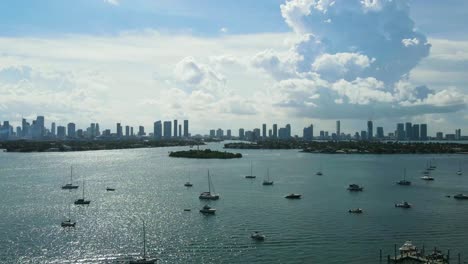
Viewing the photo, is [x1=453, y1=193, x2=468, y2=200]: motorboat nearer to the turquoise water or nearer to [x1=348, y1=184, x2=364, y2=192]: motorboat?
the turquoise water

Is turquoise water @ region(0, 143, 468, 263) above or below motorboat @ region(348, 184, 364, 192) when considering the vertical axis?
below

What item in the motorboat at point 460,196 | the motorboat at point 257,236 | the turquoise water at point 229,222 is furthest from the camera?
the motorboat at point 460,196

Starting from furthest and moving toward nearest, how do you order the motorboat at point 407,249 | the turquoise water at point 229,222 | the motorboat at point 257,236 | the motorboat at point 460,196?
the motorboat at point 460,196 < the motorboat at point 257,236 < the turquoise water at point 229,222 < the motorboat at point 407,249

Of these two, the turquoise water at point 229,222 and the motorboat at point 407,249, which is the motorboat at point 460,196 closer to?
the turquoise water at point 229,222

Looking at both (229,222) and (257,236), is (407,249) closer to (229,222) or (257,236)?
(257,236)

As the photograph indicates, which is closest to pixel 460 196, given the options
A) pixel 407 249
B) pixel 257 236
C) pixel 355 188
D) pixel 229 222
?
pixel 355 188

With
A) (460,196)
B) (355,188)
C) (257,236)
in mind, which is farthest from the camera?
(355,188)

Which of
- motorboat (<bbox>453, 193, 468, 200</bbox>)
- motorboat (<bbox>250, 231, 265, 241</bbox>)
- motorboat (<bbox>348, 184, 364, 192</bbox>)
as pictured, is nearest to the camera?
motorboat (<bbox>250, 231, 265, 241</bbox>)

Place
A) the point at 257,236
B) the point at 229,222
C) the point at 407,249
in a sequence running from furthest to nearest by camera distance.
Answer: the point at 229,222 → the point at 257,236 → the point at 407,249

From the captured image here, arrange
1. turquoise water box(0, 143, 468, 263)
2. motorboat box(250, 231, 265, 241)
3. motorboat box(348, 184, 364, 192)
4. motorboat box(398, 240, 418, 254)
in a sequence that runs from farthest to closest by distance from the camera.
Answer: motorboat box(348, 184, 364, 192) → motorboat box(250, 231, 265, 241) → turquoise water box(0, 143, 468, 263) → motorboat box(398, 240, 418, 254)

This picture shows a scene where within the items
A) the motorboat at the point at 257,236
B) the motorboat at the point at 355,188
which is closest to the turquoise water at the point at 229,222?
the motorboat at the point at 257,236

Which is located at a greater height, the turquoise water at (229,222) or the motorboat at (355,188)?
the motorboat at (355,188)

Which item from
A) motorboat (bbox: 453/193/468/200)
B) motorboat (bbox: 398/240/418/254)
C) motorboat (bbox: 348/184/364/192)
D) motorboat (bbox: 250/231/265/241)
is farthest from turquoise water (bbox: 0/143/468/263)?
motorboat (bbox: 398/240/418/254)
